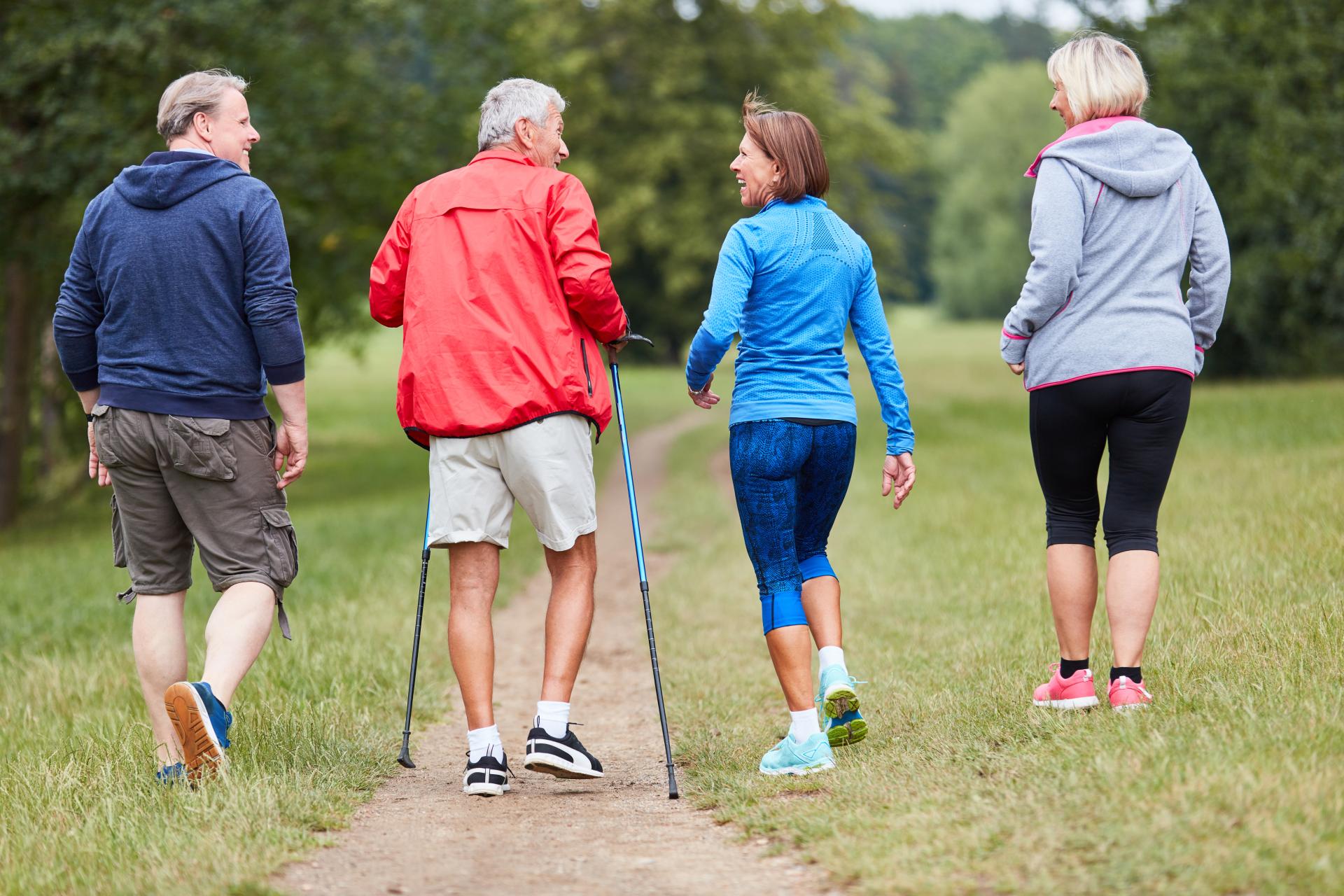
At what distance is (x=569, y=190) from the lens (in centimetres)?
440

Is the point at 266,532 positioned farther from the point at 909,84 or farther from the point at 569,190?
the point at 909,84

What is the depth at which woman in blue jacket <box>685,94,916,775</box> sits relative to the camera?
14.3ft

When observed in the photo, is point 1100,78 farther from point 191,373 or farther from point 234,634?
point 234,634

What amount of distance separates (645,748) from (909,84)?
9198 centimetres

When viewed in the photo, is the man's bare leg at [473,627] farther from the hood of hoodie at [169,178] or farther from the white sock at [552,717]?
the hood of hoodie at [169,178]

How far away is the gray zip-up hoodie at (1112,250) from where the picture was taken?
4191 mm

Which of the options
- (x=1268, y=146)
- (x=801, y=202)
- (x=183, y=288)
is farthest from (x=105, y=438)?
(x=1268, y=146)

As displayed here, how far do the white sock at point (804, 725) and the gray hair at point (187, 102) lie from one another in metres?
2.77

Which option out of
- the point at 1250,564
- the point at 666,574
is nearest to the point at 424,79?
the point at 666,574

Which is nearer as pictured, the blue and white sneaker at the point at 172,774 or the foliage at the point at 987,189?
the blue and white sneaker at the point at 172,774

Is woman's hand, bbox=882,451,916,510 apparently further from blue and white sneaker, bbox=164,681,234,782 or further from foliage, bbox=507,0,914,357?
foliage, bbox=507,0,914,357

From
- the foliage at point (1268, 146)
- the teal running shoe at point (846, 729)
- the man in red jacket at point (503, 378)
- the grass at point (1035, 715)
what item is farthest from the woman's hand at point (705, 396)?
the foliage at point (1268, 146)

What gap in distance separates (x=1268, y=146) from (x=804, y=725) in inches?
783

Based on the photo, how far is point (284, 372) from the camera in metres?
4.45
